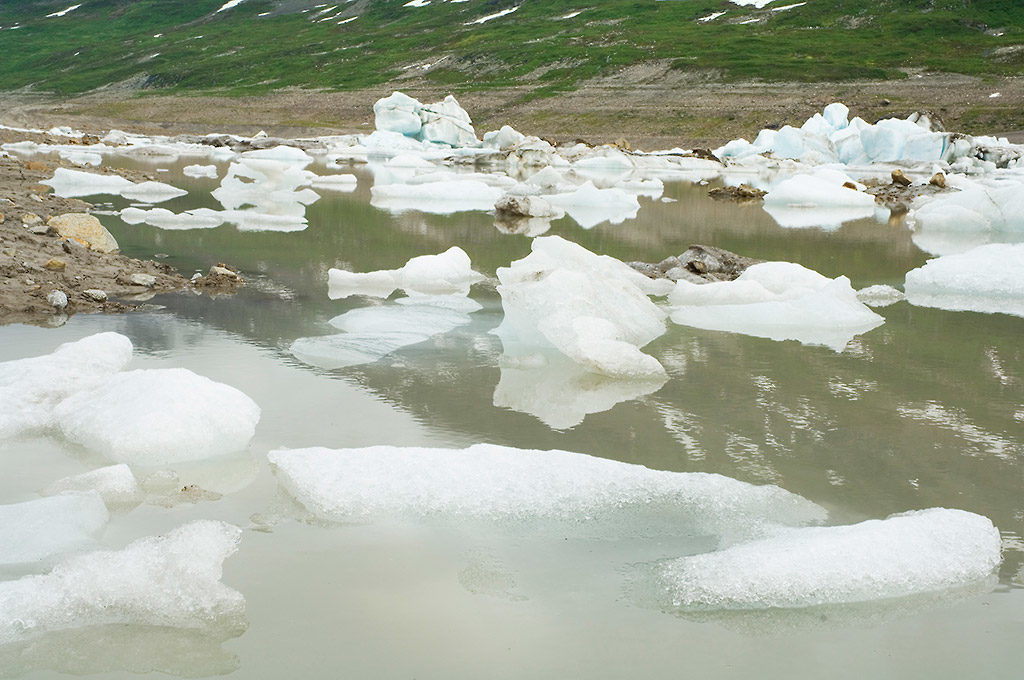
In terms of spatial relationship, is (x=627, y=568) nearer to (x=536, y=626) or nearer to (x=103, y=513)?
(x=536, y=626)

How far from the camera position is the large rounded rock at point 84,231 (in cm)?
865

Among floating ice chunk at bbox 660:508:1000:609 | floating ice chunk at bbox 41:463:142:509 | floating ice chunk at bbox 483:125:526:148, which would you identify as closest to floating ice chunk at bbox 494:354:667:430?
floating ice chunk at bbox 660:508:1000:609

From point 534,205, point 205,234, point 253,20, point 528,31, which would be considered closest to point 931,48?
point 528,31

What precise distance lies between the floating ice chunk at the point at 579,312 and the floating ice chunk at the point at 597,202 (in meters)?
8.74

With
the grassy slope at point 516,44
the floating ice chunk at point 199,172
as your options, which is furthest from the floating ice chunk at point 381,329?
the grassy slope at point 516,44

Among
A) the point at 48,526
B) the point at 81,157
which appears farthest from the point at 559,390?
the point at 81,157

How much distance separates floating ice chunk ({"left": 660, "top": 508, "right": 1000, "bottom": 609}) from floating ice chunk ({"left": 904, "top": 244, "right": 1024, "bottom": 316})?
4.98m

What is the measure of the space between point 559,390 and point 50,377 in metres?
2.52

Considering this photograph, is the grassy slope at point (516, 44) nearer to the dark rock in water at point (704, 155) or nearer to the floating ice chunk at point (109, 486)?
the dark rock in water at point (704, 155)

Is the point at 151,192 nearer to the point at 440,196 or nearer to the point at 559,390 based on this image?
the point at 440,196

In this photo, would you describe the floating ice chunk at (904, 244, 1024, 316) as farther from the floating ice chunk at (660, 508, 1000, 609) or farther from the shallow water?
the floating ice chunk at (660, 508, 1000, 609)

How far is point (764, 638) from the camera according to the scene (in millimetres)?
2742

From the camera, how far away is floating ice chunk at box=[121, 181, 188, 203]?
15188mm

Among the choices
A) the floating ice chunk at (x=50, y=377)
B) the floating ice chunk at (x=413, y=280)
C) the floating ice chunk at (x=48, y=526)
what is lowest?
the floating ice chunk at (x=413, y=280)
